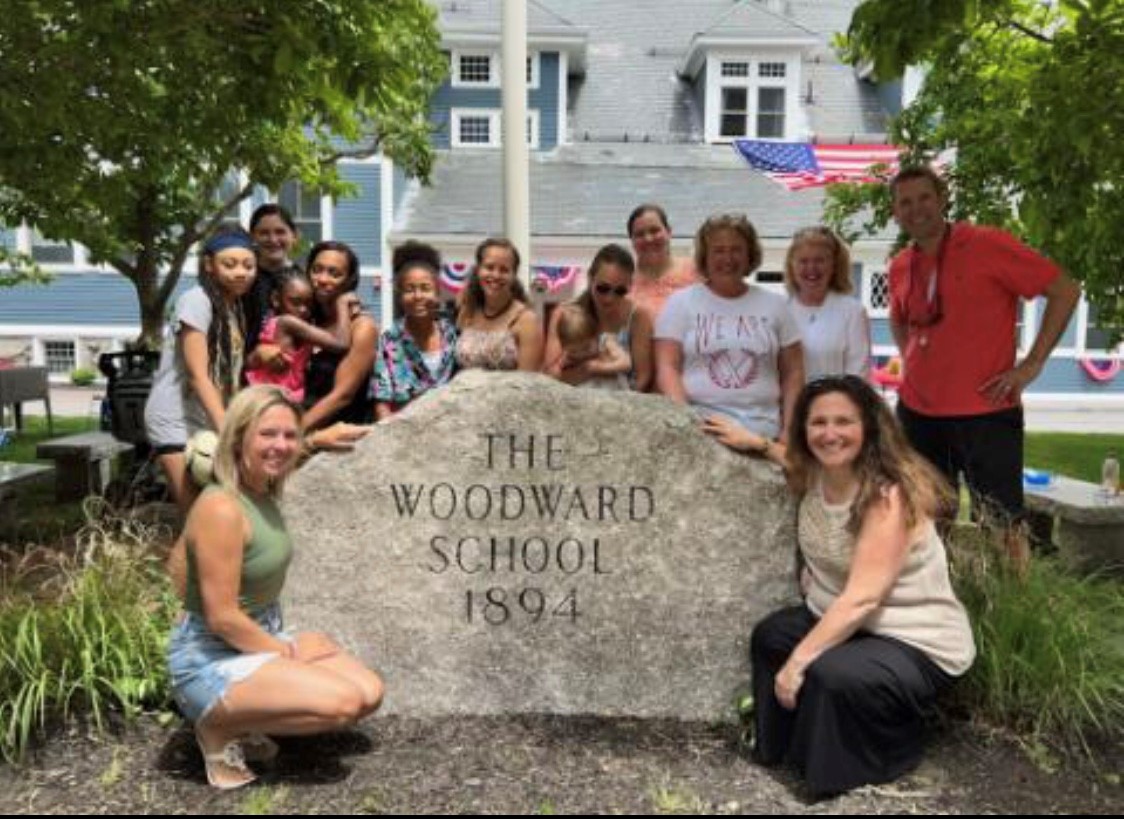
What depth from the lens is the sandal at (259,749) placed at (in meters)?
3.31

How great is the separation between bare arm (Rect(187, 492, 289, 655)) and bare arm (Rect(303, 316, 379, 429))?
101 cm

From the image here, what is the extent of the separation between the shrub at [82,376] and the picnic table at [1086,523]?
1731 cm

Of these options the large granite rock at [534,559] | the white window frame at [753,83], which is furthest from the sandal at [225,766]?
the white window frame at [753,83]

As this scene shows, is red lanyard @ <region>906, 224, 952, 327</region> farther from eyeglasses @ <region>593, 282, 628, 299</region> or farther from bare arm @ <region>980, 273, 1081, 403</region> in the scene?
eyeglasses @ <region>593, 282, 628, 299</region>

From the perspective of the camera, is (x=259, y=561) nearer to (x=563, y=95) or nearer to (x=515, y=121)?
(x=515, y=121)

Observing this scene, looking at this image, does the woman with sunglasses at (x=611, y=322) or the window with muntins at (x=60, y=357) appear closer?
the woman with sunglasses at (x=611, y=322)

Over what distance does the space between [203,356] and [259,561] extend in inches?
47.3

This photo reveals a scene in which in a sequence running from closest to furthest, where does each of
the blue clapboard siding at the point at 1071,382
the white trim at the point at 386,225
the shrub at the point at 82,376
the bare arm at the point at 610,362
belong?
the bare arm at the point at 610,362, the white trim at the point at 386,225, the shrub at the point at 82,376, the blue clapboard siding at the point at 1071,382

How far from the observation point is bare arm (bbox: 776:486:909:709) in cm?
322

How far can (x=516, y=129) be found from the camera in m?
5.81

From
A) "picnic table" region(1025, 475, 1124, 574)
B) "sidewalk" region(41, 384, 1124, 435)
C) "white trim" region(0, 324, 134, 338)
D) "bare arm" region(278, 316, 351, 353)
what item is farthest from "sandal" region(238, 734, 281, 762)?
"white trim" region(0, 324, 134, 338)

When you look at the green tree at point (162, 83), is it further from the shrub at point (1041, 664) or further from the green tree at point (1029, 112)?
the shrub at point (1041, 664)

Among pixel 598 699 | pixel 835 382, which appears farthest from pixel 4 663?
pixel 835 382

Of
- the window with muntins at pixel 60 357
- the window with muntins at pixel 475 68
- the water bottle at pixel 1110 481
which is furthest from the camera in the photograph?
the window with muntins at pixel 475 68
